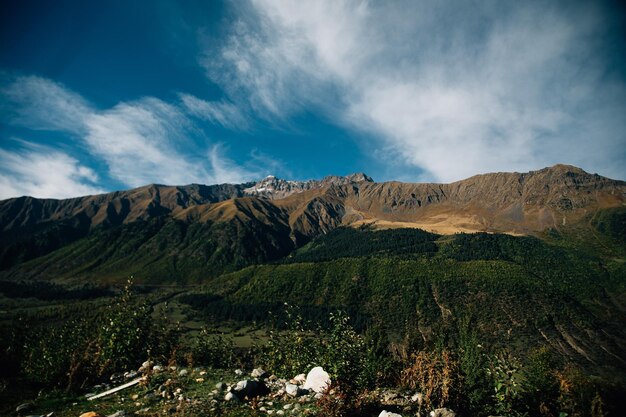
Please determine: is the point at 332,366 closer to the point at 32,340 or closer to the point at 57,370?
the point at 57,370

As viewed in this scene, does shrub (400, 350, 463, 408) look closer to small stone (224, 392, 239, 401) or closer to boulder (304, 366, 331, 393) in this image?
boulder (304, 366, 331, 393)

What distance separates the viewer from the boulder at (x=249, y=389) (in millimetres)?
17688

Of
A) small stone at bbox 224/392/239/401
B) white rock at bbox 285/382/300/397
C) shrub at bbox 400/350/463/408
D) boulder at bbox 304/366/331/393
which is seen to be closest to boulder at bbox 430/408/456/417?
shrub at bbox 400/350/463/408

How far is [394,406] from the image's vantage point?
16.6m

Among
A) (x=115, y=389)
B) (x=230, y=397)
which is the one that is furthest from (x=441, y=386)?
(x=115, y=389)

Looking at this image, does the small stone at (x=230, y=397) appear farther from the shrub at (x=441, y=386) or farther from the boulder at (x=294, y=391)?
the shrub at (x=441, y=386)

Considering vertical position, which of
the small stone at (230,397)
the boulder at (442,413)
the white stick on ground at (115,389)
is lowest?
the boulder at (442,413)

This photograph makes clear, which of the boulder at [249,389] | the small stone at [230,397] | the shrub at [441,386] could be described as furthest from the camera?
the boulder at [249,389]

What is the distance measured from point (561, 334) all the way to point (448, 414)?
227949 mm

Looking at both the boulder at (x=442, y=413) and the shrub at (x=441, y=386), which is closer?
the boulder at (x=442, y=413)

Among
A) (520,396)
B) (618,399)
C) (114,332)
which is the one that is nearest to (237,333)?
(618,399)

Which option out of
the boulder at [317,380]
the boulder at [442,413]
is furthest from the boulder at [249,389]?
the boulder at [442,413]

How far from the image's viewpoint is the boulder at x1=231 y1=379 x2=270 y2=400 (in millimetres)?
17688

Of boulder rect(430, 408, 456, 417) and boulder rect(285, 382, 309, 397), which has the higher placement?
boulder rect(285, 382, 309, 397)
